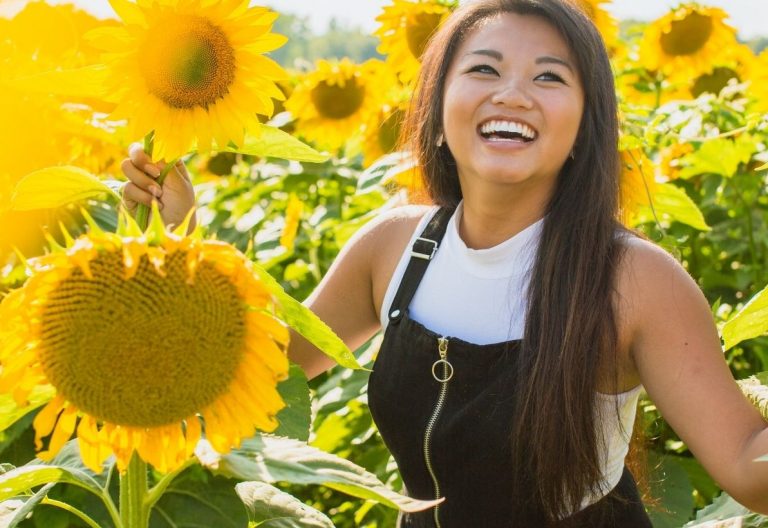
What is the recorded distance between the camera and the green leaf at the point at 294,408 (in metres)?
1.42

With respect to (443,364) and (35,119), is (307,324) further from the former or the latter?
(35,119)

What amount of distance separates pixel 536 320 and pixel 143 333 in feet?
2.61

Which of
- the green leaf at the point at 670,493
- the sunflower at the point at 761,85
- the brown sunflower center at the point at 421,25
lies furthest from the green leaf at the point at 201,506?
the sunflower at the point at 761,85

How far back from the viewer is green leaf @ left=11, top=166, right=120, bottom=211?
1214mm

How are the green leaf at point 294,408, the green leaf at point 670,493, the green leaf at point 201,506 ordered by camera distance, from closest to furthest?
the green leaf at point 294,408 < the green leaf at point 201,506 < the green leaf at point 670,493

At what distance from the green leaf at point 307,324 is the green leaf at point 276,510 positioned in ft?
0.58

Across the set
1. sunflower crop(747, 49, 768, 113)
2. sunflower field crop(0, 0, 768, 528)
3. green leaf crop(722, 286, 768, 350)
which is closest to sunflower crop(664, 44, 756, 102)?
sunflower field crop(0, 0, 768, 528)

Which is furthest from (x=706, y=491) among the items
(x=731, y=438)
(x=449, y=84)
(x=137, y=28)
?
(x=137, y=28)

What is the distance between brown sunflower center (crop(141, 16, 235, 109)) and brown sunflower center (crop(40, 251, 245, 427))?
39 centimetres

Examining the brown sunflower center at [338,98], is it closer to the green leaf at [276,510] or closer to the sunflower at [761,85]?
the sunflower at [761,85]

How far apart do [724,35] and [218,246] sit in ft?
8.86

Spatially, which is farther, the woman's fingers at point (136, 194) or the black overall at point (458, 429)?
the black overall at point (458, 429)

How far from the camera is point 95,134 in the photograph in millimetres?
2020

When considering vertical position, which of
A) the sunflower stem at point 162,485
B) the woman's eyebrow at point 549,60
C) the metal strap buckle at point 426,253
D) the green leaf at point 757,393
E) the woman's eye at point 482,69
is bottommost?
the sunflower stem at point 162,485
